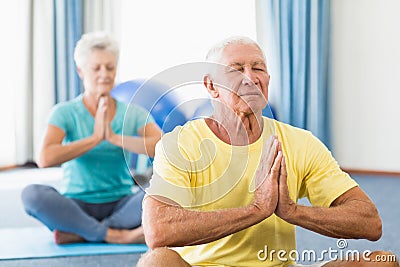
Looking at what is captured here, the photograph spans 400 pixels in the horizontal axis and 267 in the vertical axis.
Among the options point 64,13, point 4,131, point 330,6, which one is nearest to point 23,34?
point 64,13

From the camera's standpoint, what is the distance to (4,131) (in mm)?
5754

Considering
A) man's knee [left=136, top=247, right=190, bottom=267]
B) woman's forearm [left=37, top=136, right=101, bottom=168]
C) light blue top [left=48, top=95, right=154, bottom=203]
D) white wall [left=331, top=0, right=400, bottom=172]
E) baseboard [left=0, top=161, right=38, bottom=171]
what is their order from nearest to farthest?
A: 1. man's knee [left=136, top=247, right=190, bottom=267]
2. woman's forearm [left=37, top=136, right=101, bottom=168]
3. light blue top [left=48, top=95, right=154, bottom=203]
4. white wall [left=331, top=0, right=400, bottom=172]
5. baseboard [left=0, top=161, right=38, bottom=171]

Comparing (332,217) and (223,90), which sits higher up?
(223,90)

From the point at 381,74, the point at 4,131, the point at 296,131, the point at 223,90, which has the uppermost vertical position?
the point at 223,90

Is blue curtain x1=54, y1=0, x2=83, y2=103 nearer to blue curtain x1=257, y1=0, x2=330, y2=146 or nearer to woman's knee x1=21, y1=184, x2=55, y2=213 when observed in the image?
blue curtain x1=257, y1=0, x2=330, y2=146

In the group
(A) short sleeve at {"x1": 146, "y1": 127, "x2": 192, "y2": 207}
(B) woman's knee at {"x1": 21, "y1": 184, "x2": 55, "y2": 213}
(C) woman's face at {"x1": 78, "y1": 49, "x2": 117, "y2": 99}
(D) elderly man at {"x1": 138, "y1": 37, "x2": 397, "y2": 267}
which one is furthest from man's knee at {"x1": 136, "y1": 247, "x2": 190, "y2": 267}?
(B) woman's knee at {"x1": 21, "y1": 184, "x2": 55, "y2": 213}

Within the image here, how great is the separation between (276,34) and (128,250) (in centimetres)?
291

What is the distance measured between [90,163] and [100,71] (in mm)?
419

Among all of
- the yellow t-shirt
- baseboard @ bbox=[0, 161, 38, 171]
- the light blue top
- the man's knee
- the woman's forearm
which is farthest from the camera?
baseboard @ bbox=[0, 161, 38, 171]

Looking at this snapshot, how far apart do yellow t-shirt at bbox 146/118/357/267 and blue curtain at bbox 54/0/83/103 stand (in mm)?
4202

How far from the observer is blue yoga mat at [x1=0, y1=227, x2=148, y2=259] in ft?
9.89

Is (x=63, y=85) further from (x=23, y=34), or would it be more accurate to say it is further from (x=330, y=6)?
(x=330, y=6)

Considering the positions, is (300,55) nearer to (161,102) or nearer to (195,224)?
(161,102)

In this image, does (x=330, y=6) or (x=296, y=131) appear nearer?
(x=296, y=131)
